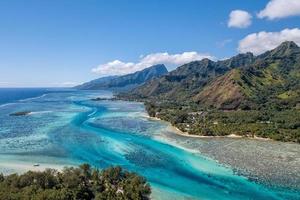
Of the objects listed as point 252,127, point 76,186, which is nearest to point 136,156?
Answer: point 76,186

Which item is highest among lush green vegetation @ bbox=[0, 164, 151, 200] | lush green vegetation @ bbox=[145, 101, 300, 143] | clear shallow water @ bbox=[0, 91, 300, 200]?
lush green vegetation @ bbox=[145, 101, 300, 143]

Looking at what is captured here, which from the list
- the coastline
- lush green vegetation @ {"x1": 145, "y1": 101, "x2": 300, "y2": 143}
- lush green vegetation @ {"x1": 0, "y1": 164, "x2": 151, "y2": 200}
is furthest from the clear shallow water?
lush green vegetation @ {"x1": 145, "y1": 101, "x2": 300, "y2": 143}

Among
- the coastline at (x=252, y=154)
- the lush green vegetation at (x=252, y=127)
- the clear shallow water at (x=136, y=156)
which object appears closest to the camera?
the clear shallow water at (x=136, y=156)

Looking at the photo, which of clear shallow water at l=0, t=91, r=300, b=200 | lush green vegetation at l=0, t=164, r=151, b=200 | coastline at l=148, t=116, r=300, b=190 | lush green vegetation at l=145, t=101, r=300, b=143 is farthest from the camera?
lush green vegetation at l=145, t=101, r=300, b=143

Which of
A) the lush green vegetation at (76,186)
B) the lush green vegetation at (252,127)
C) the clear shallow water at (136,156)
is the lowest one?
the clear shallow water at (136,156)

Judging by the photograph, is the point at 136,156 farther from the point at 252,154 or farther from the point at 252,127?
the point at 252,127

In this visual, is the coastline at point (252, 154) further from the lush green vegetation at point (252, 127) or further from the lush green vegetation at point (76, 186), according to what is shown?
the lush green vegetation at point (76, 186)

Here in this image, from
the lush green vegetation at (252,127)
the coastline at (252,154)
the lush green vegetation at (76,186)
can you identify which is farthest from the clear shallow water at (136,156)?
the lush green vegetation at (252,127)

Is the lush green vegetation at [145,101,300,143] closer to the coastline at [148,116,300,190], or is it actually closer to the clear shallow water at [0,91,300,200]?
the coastline at [148,116,300,190]

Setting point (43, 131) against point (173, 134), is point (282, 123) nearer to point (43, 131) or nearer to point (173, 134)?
point (173, 134)
